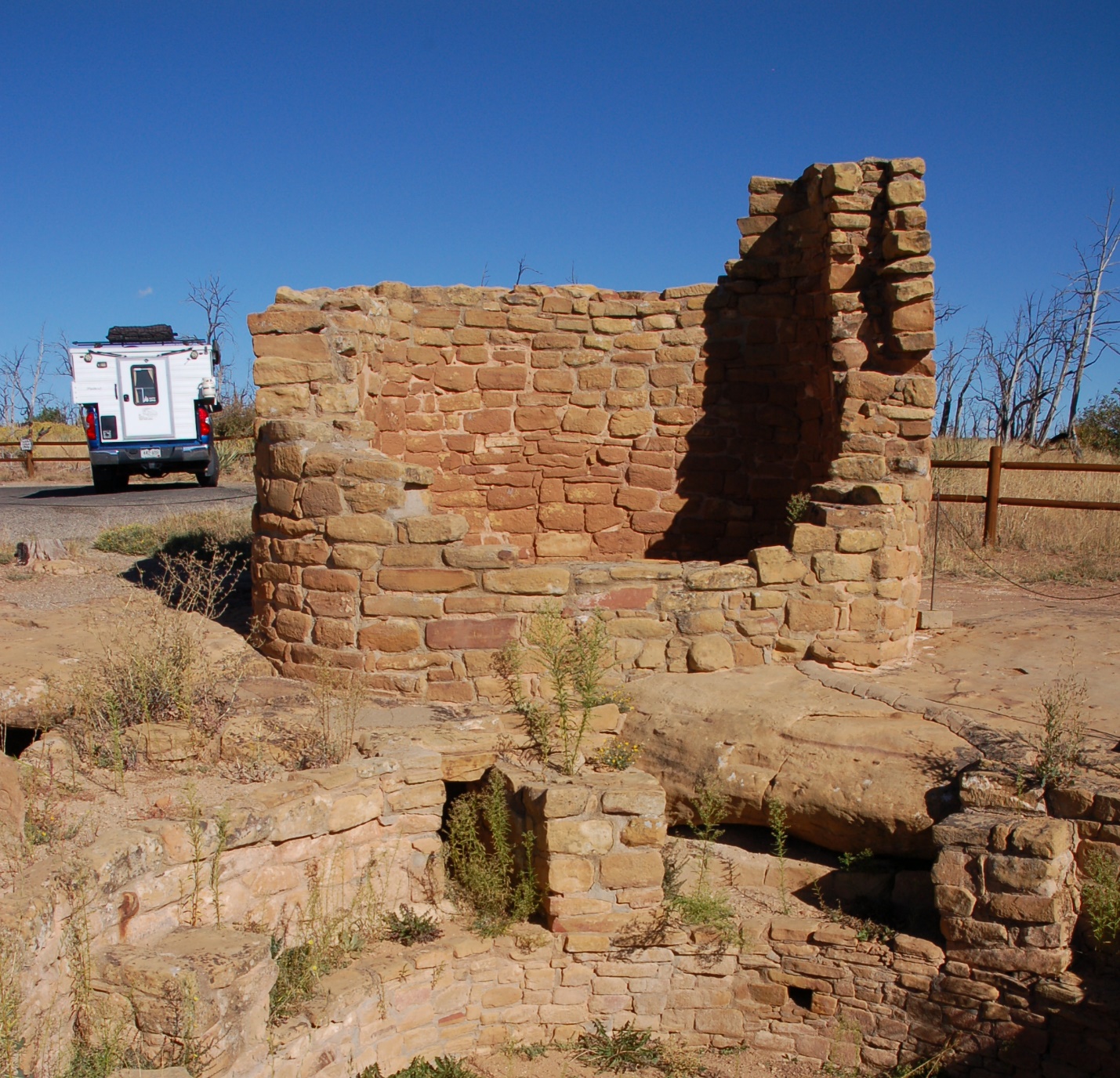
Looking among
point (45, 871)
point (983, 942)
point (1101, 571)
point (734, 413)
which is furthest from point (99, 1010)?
point (1101, 571)

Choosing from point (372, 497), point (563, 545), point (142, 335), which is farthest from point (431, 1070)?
point (142, 335)

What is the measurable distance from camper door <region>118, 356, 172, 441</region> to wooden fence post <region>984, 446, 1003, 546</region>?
1270 cm

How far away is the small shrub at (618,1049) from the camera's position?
520 cm

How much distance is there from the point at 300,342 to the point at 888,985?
536 centimetres

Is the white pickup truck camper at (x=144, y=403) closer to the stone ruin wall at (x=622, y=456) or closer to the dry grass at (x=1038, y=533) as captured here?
the stone ruin wall at (x=622, y=456)

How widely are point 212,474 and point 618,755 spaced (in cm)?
1365

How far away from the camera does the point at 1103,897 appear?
182 inches

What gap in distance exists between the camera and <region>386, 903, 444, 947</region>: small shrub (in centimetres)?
520

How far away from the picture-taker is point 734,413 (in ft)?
28.3

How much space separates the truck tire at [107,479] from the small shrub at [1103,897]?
1600cm

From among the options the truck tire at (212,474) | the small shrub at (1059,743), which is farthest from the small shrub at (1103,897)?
the truck tire at (212,474)

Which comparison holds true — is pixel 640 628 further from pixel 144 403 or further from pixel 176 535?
pixel 144 403

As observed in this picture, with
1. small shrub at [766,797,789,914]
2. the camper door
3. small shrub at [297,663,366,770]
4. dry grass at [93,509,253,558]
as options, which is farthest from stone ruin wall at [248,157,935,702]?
the camper door

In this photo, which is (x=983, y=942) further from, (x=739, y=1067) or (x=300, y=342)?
(x=300, y=342)
